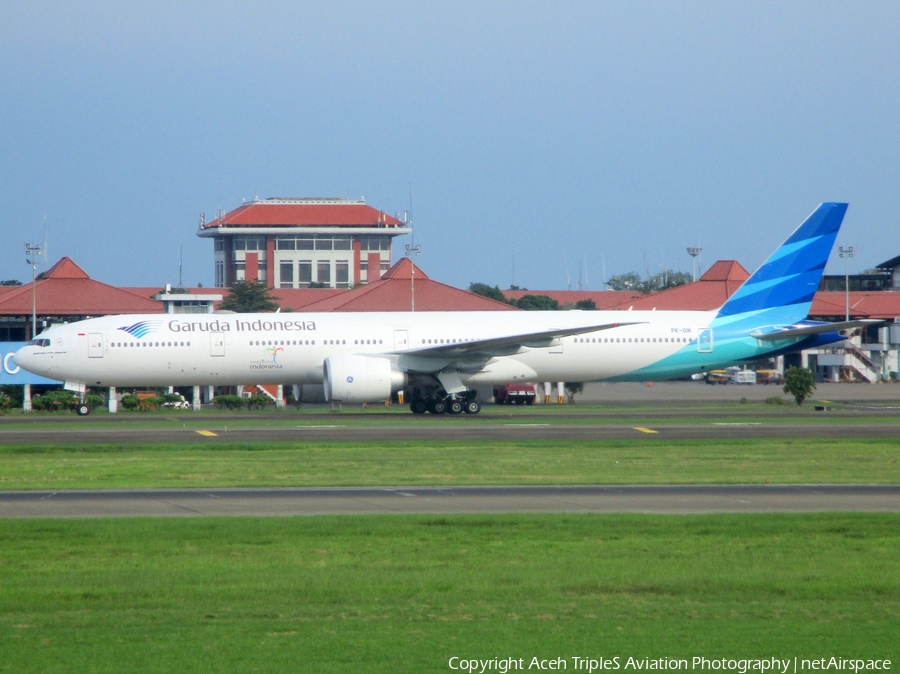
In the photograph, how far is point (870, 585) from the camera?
407 inches

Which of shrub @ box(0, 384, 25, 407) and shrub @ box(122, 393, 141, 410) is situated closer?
shrub @ box(122, 393, 141, 410)

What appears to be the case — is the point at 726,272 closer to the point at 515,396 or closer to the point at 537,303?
the point at 537,303

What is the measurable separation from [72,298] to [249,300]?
20.7 meters

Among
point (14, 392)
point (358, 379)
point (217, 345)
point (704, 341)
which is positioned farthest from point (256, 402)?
point (704, 341)

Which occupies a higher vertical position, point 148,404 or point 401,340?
point 401,340

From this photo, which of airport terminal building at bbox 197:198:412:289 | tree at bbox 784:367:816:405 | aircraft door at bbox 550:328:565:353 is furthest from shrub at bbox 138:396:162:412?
airport terminal building at bbox 197:198:412:289

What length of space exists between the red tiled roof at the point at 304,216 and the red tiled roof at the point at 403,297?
7479 cm

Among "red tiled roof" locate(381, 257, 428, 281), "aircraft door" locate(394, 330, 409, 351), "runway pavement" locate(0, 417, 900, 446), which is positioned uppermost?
"red tiled roof" locate(381, 257, 428, 281)

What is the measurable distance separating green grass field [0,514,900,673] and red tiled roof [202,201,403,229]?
134 meters

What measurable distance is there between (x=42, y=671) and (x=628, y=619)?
4.70 m

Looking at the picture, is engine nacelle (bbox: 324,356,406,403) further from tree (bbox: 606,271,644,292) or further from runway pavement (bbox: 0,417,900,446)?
tree (bbox: 606,271,644,292)

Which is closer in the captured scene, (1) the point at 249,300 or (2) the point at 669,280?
(1) the point at 249,300

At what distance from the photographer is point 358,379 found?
35.1 metres

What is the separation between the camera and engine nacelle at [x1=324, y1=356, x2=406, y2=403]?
115 ft
